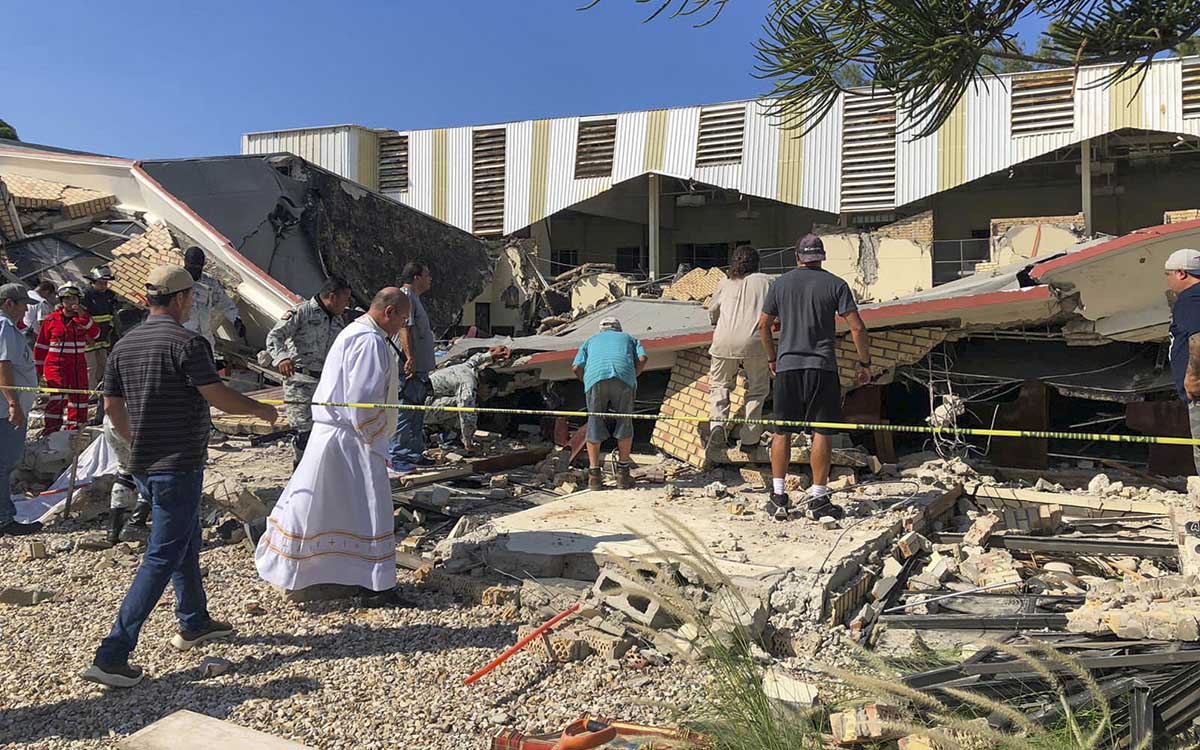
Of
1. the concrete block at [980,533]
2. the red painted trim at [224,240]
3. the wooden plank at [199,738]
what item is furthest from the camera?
the red painted trim at [224,240]

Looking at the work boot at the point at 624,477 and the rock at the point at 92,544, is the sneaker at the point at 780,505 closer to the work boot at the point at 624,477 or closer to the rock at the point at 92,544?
the work boot at the point at 624,477

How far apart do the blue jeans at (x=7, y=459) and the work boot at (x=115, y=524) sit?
88 cm

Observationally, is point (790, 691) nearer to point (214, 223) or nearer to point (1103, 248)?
point (1103, 248)

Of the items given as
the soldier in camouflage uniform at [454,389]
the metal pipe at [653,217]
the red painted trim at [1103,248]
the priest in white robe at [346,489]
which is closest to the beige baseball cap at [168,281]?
the priest in white robe at [346,489]

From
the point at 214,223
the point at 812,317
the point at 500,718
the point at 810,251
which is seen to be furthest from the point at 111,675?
the point at 214,223

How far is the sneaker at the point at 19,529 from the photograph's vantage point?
20.9ft

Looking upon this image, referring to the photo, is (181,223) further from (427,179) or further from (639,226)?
(639,226)

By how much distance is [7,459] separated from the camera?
639 cm

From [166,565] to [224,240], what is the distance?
9.28 meters

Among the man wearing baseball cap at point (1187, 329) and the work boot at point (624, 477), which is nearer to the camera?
the man wearing baseball cap at point (1187, 329)

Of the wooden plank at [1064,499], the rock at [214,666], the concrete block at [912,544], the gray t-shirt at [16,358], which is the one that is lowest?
the rock at [214,666]

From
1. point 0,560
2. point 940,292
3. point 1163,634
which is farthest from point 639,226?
point 1163,634

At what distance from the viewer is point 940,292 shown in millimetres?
8039

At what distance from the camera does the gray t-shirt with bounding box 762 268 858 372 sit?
5.86m
